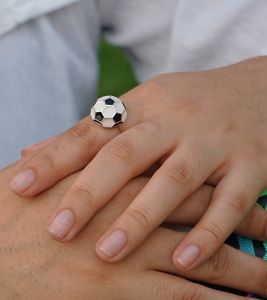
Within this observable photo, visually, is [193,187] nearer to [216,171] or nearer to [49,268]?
[216,171]

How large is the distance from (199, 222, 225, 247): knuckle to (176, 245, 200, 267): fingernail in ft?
0.08

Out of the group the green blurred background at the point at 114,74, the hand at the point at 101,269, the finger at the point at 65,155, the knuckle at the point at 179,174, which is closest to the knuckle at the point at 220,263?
the hand at the point at 101,269

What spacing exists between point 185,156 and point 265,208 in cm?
16

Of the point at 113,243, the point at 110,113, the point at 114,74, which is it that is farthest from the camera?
the point at 114,74

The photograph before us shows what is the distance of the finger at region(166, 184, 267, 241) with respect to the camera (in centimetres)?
88

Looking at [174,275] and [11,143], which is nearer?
[174,275]

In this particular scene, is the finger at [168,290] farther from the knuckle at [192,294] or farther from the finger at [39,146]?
the finger at [39,146]

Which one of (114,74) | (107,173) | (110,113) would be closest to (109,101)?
(110,113)

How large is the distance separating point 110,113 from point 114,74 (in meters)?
1.40

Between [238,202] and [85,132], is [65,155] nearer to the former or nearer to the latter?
[85,132]

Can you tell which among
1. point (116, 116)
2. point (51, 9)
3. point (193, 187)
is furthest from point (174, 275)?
point (51, 9)

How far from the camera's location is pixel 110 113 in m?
0.90

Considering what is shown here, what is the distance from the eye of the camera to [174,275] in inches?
33.8

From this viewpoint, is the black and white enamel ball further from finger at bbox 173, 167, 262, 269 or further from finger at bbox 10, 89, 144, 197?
finger at bbox 173, 167, 262, 269
